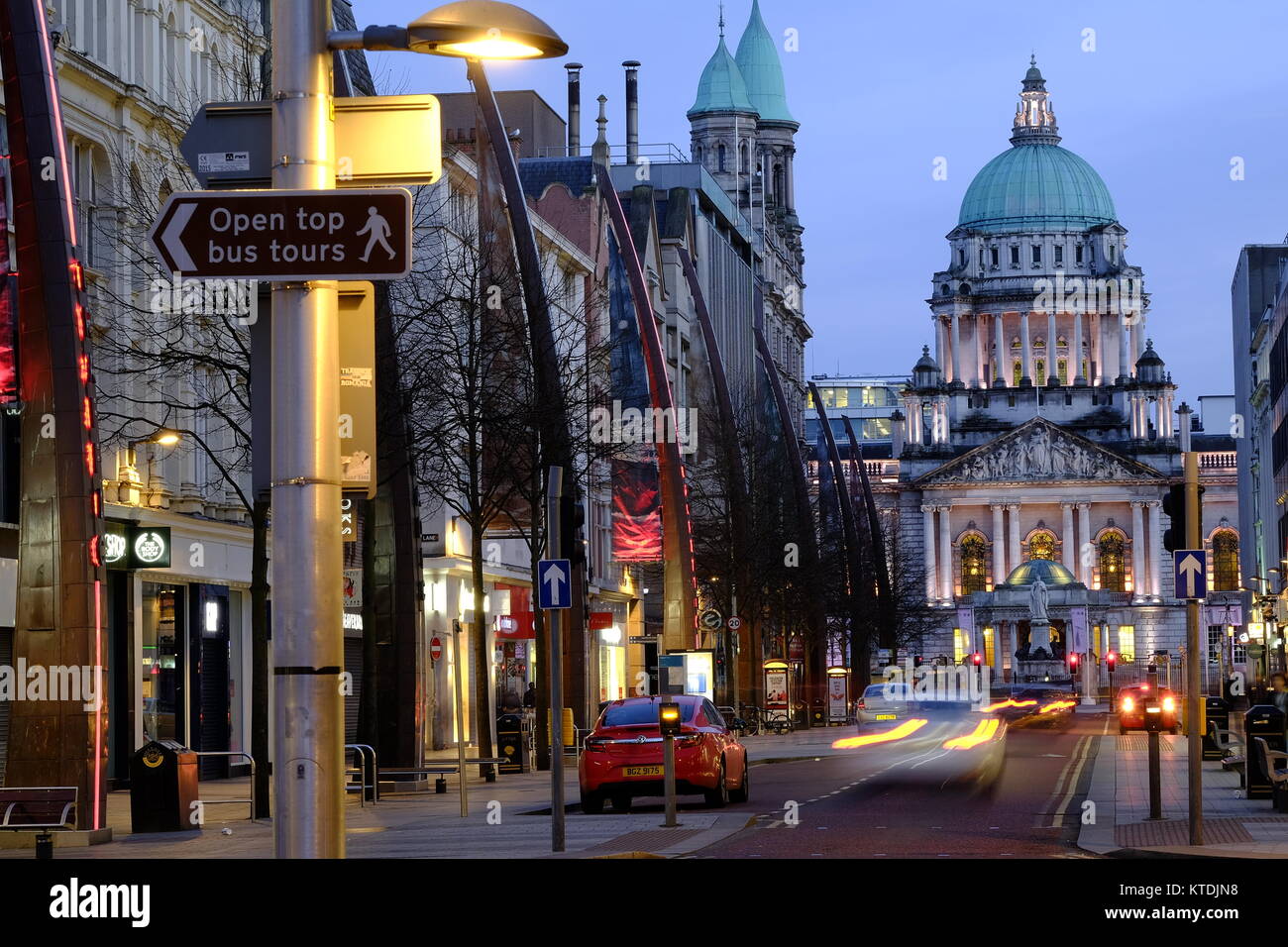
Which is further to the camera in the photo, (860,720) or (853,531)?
(853,531)

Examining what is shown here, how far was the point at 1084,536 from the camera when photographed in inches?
6939

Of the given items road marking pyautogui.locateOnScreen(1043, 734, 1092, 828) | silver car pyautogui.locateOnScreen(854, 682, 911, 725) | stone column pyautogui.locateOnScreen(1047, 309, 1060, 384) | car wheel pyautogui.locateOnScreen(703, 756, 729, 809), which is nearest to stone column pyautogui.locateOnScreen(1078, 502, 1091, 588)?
stone column pyautogui.locateOnScreen(1047, 309, 1060, 384)

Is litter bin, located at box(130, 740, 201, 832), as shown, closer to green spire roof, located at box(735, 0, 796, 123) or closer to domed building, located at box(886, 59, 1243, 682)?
green spire roof, located at box(735, 0, 796, 123)

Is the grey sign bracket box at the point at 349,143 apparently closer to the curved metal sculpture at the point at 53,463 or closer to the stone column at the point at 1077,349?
the curved metal sculpture at the point at 53,463

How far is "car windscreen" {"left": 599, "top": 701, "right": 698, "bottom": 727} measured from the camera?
27703mm

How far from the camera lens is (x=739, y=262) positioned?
115625 mm

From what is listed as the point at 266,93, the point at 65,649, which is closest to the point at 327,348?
the point at 65,649

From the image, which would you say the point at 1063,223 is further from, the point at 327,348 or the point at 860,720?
the point at 327,348

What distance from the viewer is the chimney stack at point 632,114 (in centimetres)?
9700

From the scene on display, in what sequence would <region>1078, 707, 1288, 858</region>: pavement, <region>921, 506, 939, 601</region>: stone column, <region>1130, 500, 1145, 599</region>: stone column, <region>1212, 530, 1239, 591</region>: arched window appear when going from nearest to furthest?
<region>1078, 707, 1288, 858</region>: pavement < <region>1130, 500, 1145, 599</region>: stone column < <region>921, 506, 939, 601</region>: stone column < <region>1212, 530, 1239, 591</region>: arched window

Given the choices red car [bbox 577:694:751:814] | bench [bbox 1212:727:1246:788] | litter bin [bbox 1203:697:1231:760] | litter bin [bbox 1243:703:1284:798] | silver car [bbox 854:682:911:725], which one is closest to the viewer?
litter bin [bbox 1243:703:1284:798]

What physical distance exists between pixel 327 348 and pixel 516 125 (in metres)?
83.0

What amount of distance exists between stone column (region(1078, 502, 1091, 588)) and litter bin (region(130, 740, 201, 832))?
15616 centimetres

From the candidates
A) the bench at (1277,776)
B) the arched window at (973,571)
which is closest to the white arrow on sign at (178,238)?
the bench at (1277,776)
